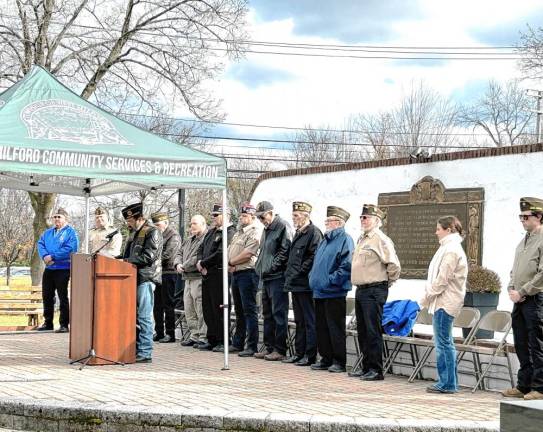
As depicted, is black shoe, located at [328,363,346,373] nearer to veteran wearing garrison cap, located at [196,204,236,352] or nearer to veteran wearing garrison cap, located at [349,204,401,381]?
veteran wearing garrison cap, located at [349,204,401,381]

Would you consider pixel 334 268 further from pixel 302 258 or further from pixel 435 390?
pixel 435 390

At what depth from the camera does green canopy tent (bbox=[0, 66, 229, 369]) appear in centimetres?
871

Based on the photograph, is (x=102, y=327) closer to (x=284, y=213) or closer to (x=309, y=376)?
(x=309, y=376)

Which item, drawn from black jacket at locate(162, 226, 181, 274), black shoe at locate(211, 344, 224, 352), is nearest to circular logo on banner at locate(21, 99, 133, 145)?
black shoe at locate(211, 344, 224, 352)

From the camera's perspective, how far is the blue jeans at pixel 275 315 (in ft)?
36.8

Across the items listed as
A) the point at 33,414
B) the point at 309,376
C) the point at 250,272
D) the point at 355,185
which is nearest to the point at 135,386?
the point at 33,414

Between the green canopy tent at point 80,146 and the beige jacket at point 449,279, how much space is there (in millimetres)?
2522

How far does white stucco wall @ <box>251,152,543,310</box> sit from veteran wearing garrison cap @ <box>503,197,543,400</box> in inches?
70.0

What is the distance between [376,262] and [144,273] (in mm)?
2799

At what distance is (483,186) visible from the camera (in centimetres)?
1080

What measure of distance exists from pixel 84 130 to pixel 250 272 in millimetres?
3471

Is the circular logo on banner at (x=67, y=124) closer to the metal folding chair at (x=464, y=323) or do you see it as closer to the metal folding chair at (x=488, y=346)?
the metal folding chair at (x=464, y=323)

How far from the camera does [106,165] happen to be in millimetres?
9109

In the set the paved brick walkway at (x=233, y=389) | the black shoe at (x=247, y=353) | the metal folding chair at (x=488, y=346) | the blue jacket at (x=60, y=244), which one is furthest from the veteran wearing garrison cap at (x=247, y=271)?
the metal folding chair at (x=488, y=346)
